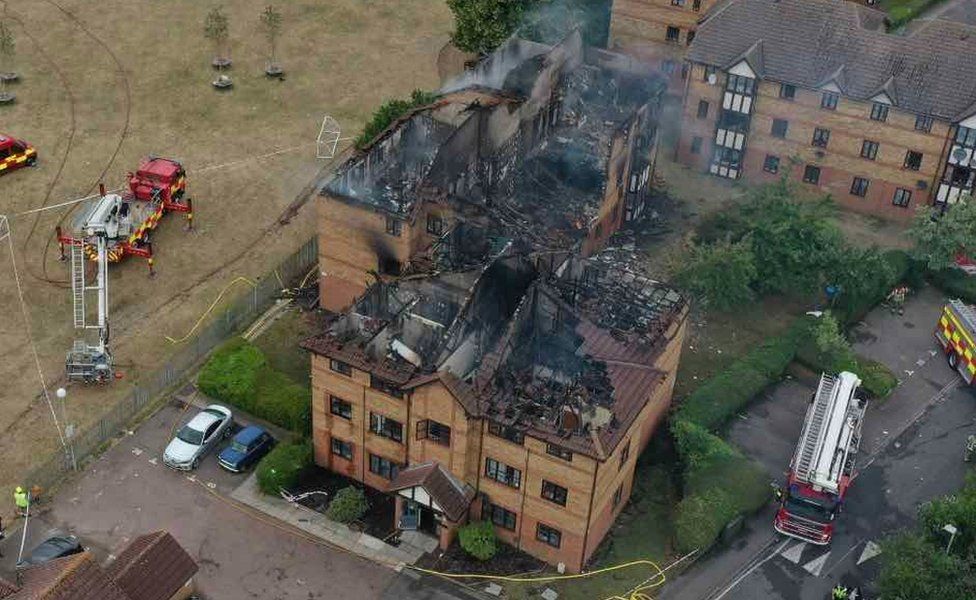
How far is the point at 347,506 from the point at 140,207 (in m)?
27.3

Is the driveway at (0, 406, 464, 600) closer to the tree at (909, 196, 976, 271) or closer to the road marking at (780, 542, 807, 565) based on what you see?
the road marking at (780, 542, 807, 565)

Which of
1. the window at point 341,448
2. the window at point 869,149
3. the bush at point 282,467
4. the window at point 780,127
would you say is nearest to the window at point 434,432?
the window at point 341,448

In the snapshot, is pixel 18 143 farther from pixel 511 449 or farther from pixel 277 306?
pixel 511 449

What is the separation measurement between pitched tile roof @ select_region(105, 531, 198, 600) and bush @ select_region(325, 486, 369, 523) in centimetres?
694

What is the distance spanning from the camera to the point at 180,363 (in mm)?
61125

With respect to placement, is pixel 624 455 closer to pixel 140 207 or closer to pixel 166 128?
pixel 140 207

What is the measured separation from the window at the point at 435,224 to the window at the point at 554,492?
16.4m

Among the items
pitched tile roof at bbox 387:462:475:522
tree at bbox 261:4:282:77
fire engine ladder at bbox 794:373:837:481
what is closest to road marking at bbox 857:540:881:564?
fire engine ladder at bbox 794:373:837:481

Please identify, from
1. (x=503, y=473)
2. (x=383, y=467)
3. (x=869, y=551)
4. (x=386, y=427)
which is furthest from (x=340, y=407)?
(x=869, y=551)

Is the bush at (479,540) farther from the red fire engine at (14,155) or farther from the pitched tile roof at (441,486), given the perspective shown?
the red fire engine at (14,155)

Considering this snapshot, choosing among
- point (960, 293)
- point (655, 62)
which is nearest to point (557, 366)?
point (960, 293)

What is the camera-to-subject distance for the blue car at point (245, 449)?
182ft

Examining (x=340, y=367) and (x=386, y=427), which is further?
(x=386, y=427)

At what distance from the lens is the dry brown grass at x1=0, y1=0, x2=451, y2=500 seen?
63250mm
